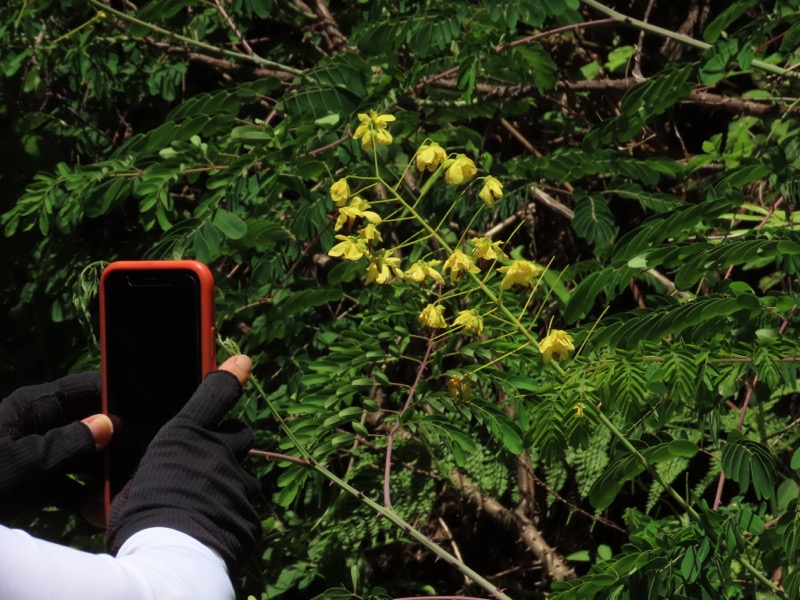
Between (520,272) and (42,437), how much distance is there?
793 mm

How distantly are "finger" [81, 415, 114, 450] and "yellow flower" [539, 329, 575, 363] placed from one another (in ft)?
2.17

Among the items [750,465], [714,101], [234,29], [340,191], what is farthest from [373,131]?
[714,101]

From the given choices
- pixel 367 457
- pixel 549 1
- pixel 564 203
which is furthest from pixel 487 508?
pixel 549 1

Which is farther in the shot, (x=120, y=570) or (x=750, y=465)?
(x=750, y=465)

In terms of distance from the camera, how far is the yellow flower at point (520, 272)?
1681 mm

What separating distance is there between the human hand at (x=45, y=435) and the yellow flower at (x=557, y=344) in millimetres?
664

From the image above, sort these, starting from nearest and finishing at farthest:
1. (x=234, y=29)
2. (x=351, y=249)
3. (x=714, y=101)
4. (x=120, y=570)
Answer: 1. (x=120, y=570)
2. (x=351, y=249)
3. (x=714, y=101)
4. (x=234, y=29)

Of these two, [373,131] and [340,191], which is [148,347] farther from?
[373,131]

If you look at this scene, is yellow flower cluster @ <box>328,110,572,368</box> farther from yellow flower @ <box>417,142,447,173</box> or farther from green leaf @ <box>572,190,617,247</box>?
green leaf @ <box>572,190,617,247</box>

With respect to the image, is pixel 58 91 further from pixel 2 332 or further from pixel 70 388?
pixel 70 388

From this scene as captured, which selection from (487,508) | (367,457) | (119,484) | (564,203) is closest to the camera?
(119,484)

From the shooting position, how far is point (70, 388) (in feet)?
4.90

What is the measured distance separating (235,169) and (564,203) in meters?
1.05

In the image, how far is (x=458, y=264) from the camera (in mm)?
1666
